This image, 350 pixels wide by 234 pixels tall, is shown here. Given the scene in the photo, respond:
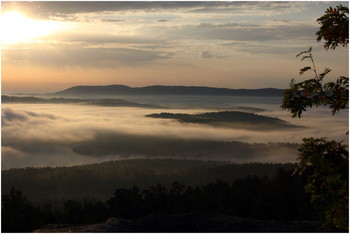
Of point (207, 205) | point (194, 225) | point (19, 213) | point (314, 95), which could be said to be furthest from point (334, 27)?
point (207, 205)

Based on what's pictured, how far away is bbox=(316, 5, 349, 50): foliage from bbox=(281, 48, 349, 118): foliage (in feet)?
3.44

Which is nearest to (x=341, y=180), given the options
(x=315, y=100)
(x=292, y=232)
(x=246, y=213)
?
(x=315, y=100)

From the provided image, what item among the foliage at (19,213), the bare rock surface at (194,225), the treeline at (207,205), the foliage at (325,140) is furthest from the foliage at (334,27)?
the treeline at (207,205)

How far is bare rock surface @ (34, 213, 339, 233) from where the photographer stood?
25.6 meters

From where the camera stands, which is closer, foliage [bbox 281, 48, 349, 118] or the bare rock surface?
foliage [bbox 281, 48, 349, 118]

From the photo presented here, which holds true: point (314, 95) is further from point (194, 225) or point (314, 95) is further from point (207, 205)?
point (207, 205)

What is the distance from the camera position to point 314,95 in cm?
1769

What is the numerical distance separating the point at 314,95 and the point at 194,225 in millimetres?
11548

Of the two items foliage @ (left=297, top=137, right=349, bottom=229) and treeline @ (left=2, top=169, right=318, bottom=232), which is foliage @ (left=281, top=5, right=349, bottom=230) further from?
treeline @ (left=2, top=169, right=318, bottom=232)

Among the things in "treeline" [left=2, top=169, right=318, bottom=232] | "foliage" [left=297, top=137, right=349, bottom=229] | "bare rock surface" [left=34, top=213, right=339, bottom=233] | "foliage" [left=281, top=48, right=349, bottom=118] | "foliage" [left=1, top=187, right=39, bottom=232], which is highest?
"foliage" [left=281, top=48, right=349, bottom=118]

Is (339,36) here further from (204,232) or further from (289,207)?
(289,207)

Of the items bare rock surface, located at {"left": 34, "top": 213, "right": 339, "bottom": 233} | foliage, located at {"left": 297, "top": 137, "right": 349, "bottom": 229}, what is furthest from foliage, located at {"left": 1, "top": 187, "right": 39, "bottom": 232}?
foliage, located at {"left": 297, "top": 137, "right": 349, "bottom": 229}

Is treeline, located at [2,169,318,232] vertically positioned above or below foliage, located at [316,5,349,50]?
below

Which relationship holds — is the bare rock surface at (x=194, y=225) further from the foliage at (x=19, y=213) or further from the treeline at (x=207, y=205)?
the treeline at (x=207, y=205)
